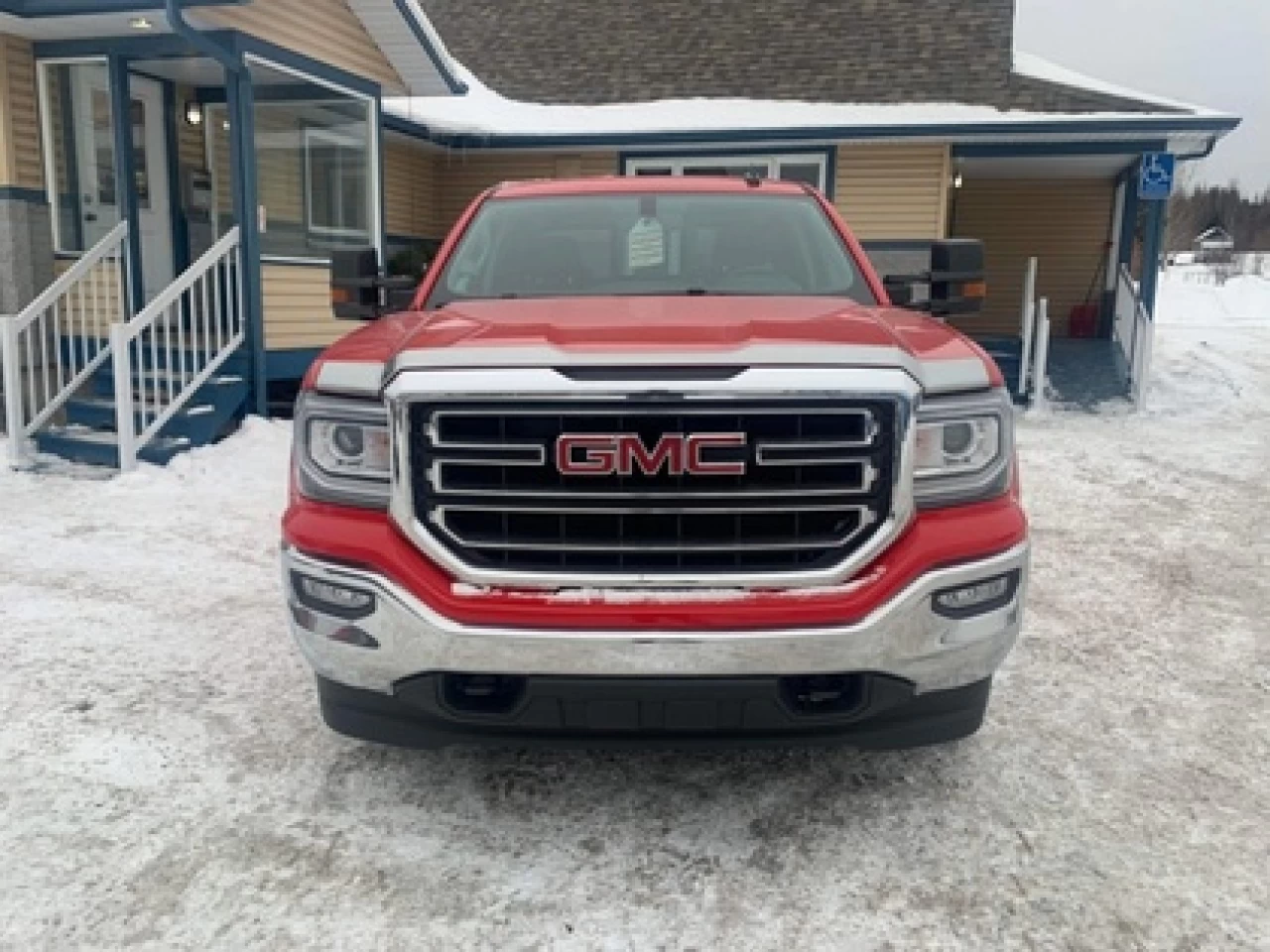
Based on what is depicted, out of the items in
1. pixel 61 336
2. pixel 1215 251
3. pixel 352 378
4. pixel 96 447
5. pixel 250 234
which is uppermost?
pixel 352 378

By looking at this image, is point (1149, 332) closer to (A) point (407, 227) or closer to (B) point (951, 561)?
(A) point (407, 227)

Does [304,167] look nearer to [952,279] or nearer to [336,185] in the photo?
[336,185]

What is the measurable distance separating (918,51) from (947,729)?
13704 mm

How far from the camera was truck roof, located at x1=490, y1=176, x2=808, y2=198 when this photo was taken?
166 inches

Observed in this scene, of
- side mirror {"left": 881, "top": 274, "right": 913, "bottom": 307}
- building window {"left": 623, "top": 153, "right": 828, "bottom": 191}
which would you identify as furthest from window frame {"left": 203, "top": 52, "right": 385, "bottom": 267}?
side mirror {"left": 881, "top": 274, "right": 913, "bottom": 307}

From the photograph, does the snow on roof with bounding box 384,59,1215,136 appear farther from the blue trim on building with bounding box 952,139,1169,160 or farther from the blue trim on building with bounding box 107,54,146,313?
the blue trim on building with bounding box 107,54,146,313

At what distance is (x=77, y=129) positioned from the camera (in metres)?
8.84

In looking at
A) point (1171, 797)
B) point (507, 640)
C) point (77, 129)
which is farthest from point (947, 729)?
point (77, 129)

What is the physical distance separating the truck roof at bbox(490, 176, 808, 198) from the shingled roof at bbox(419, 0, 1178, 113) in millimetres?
9863

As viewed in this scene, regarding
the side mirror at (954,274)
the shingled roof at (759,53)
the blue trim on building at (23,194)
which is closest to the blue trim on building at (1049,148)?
the shingled roof at (759,53)

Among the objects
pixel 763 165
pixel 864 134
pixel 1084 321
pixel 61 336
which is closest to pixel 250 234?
pixel 61 336

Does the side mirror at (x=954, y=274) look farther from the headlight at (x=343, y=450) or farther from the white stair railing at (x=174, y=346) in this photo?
the white stair railing at (x=174, y=346)

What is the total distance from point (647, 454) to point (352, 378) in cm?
82

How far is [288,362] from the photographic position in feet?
30.7
